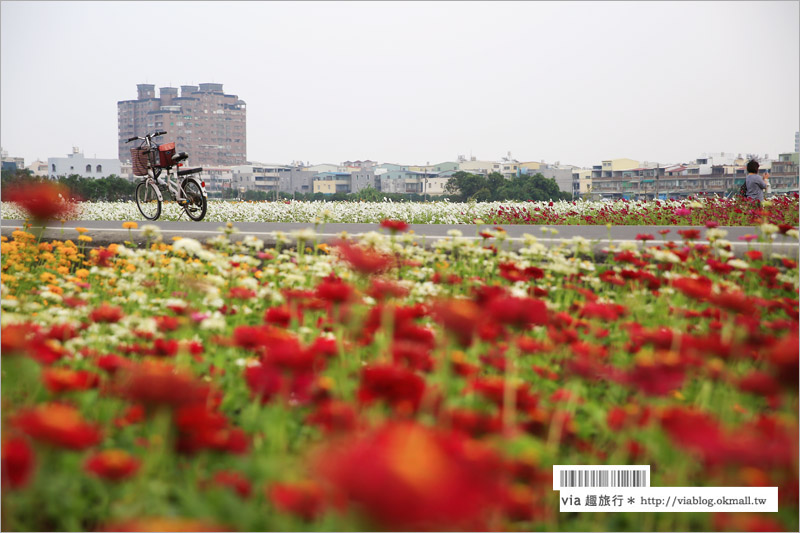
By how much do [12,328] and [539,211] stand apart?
10712mm

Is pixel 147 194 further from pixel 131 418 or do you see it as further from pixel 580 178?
pixel 580 178

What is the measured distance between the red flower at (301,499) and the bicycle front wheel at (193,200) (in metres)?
8.18

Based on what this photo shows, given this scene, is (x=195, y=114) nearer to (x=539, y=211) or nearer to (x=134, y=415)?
(x=539, y=211)

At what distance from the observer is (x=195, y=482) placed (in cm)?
126

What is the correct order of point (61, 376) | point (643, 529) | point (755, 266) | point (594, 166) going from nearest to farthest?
point (61, 376)
point (643, 529)
point (755, 266)
point (594, 166)

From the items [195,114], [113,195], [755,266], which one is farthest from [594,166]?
[755,266]

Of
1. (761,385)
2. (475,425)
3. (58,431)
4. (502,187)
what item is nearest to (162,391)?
(58,431)

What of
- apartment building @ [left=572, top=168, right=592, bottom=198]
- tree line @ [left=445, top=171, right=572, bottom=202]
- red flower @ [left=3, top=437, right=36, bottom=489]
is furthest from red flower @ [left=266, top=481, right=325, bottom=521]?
apartment building @ [left=572, top=168, right=592, bottom=198]

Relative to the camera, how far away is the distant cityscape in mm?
71375

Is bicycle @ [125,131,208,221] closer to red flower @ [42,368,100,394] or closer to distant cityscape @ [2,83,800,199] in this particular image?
red flower @ [42,368,100,394]

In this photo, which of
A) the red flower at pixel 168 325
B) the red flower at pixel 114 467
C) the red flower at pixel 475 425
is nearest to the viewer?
the red flower at pixel 114 467

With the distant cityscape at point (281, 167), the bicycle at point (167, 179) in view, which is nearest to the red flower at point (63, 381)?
the bicycle at point (167, 179)

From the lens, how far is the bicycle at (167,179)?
8703 millimetres

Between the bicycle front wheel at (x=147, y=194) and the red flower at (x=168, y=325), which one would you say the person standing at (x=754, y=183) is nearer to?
the bicycle front wheel at (x=147, y=194)
